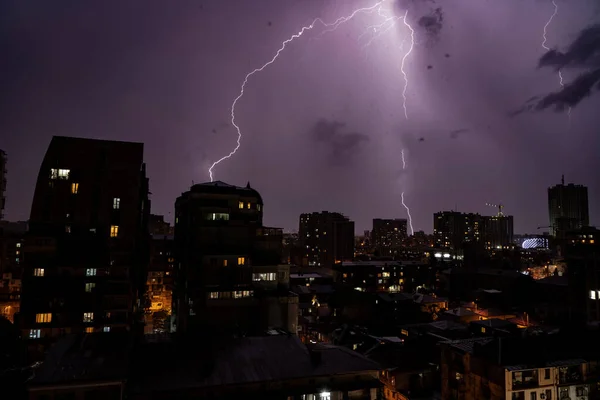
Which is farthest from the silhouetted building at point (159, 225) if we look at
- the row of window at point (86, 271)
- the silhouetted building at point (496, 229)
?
the silhouetted building at point (496, 229)

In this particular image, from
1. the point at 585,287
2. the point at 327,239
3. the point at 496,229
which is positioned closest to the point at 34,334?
the point at 585,287

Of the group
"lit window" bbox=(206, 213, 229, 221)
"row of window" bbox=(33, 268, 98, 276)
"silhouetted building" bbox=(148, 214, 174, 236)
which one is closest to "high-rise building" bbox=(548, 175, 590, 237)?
"silhouetted building" bbox=(148, 214, 174, 236)

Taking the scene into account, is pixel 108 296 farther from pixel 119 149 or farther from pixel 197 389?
pixel 197 389

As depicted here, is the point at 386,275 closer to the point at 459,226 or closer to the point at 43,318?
the point at 43,318

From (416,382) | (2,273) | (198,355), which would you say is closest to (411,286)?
(416,382)

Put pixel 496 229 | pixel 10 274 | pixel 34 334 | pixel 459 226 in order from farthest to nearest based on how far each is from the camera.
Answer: pixel 496 229 → pixel 459 226 → pixel 10 274 → pixel 34 334
